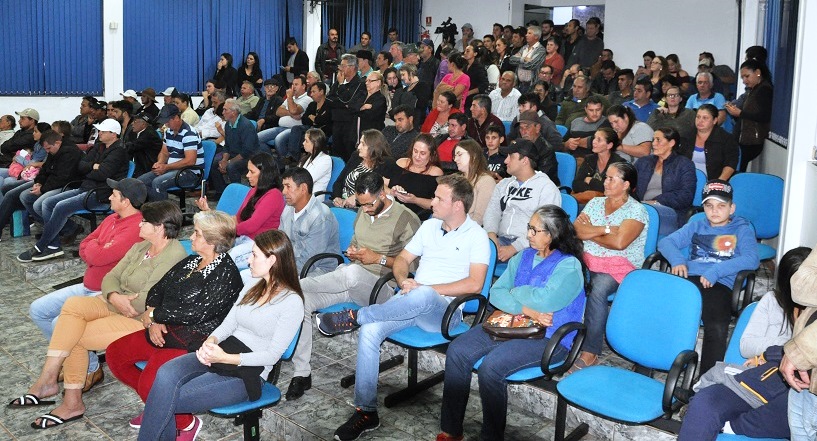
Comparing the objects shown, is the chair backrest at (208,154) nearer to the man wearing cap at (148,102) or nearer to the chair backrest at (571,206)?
the man wearing cap at (148,102)

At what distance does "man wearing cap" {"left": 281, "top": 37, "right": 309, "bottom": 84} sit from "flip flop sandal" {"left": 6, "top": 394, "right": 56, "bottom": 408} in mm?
9090

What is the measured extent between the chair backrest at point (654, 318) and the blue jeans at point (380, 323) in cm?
86

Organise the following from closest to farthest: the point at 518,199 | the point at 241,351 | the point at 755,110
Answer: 1. the point at 241,351
2. the point at 518,199
3. the point at 755,110

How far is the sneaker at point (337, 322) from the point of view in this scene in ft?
14.1

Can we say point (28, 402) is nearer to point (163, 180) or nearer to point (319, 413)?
point (319, 413)

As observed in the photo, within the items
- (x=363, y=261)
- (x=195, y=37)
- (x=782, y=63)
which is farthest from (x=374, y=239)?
(x=195, y=37)

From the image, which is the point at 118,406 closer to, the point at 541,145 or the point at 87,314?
the point at 87,314

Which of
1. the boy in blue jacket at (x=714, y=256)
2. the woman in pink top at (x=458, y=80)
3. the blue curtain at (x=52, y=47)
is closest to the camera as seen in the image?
the boy in blue jacket at (x=714, y=256)

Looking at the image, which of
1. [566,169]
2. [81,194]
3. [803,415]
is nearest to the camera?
[803,415]

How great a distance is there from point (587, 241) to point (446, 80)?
5.16 metres

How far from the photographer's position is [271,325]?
371cm

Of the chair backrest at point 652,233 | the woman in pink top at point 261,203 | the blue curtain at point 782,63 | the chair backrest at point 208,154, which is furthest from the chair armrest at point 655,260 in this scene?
the chair backrest at point 208,154

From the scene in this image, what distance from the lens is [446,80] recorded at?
31.4ft

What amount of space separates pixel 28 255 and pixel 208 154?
2055 mm
